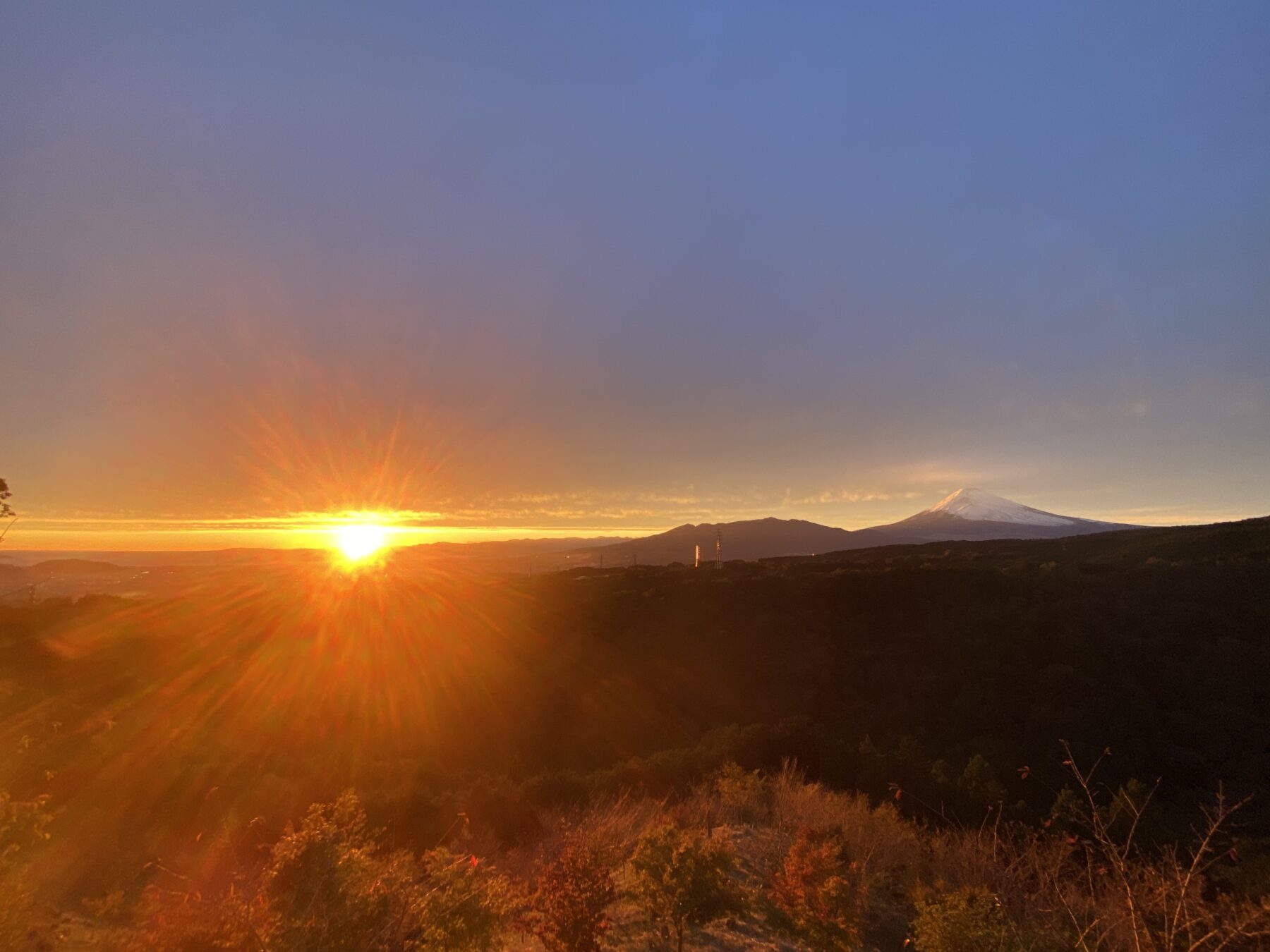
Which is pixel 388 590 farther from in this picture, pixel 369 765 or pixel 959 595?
pixel 959 595

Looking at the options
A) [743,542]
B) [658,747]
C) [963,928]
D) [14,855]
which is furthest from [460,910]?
[743,542]

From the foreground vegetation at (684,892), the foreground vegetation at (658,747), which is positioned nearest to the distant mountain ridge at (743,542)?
the foreground vegetation at (658,747)

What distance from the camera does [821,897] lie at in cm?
618

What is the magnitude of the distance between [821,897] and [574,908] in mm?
2583

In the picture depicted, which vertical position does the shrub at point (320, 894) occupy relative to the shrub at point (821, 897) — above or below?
above

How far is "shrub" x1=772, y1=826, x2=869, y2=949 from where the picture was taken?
612 centimetres

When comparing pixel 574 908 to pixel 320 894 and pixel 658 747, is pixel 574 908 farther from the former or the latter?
pixel 658 747

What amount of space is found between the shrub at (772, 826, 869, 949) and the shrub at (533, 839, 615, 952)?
7.24 ft

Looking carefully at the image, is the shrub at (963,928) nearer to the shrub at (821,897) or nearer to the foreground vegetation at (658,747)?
the foreground vegetation at (658,747)

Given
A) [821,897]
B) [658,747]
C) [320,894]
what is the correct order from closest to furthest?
[320,894] → [821,897] → [658,747]

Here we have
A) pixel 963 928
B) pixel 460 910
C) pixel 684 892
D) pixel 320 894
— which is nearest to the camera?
pixel 320 894

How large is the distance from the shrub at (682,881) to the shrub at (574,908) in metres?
0.51

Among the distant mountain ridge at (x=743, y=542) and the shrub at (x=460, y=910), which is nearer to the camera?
the shrub at (x=460, y=910)

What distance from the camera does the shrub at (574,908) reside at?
17.9 ft
